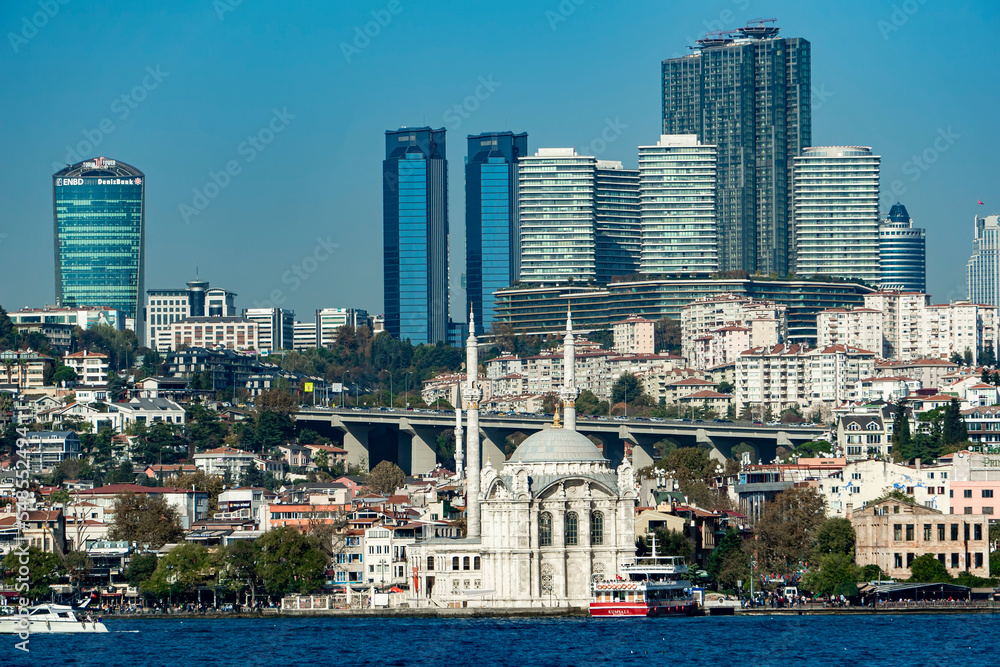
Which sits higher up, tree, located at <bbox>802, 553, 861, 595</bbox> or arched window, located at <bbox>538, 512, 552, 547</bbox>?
arched window, located at <bbox>538, 512, 552, 547</bbox>

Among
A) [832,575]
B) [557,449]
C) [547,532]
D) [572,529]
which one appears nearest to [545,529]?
[547,532]

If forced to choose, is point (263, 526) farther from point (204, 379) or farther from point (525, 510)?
point (204, 379)

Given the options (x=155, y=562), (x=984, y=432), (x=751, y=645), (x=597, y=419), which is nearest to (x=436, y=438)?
(x=597, y=419)

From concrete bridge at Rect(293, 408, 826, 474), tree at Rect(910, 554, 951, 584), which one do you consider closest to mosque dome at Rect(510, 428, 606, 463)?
tree at Rect(910, 554, 951, 584)

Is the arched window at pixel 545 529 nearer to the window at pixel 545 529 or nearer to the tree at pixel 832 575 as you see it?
the window at pixel 545 529

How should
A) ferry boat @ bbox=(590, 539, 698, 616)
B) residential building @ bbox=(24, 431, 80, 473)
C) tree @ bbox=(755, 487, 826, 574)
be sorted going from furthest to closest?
residential building @ bbox=(24, 431, 80, 473), tree @ bbox=(755, 487, 826, 574), ferry boat @ bbox=(590, 539, 698, 616)

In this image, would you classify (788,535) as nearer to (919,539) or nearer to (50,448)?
(919,539)

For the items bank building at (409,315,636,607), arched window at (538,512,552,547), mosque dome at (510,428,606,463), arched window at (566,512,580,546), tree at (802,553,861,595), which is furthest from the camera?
tree at (802,553,861,595)

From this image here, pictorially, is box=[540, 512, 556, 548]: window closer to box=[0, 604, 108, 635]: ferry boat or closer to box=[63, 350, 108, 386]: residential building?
box=[0, 604, 108, 635]: ferry boat
